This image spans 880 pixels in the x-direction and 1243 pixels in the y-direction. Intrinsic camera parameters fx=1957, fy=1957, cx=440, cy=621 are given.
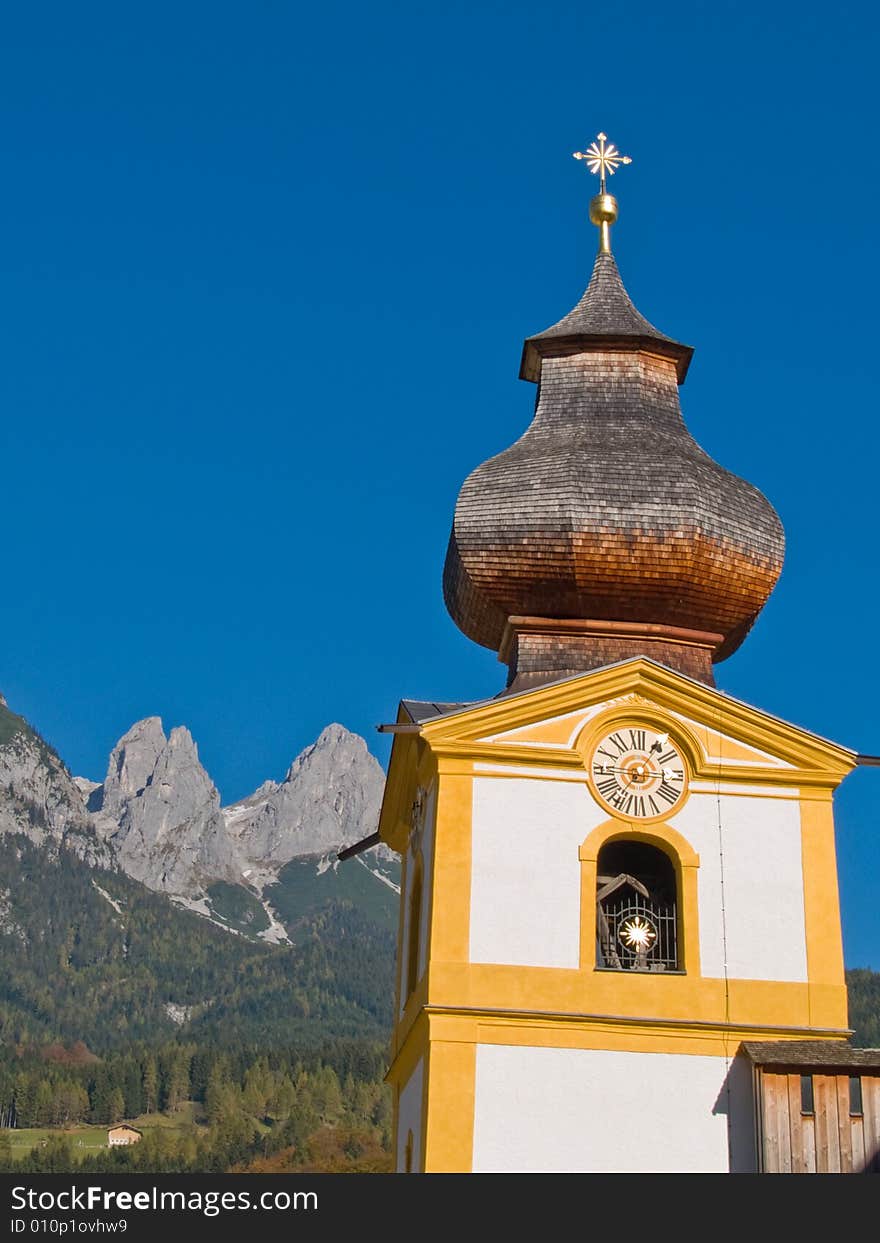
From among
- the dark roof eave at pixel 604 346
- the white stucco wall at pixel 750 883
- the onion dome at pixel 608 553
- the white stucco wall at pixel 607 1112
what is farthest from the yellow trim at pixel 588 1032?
the dark roof eave at pixel 604 346

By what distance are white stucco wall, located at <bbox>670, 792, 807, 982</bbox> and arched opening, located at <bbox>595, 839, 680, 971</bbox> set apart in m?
0.46

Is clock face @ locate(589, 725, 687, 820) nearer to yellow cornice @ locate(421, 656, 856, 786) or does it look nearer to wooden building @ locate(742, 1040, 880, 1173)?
yellow cornice @ locate(421, 656, 856, 786)

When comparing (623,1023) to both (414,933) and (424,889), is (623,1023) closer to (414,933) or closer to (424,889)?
(424,889)

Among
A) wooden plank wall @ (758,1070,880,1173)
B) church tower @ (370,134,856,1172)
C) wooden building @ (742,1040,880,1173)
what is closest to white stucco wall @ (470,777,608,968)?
church tower @ (370,134,856,1172)

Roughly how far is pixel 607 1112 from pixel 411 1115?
3.05m

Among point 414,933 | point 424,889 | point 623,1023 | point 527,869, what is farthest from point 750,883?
point 414,933

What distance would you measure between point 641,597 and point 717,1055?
619 centimetres

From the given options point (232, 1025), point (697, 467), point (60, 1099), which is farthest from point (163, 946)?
point (697, 467)

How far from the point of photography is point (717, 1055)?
880 inches

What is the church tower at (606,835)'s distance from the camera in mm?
21984

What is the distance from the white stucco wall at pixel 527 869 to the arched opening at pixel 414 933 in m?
2.01

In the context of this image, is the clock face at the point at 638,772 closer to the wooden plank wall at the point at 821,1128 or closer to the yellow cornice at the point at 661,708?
the yellow cornice at the point at 661,708
